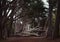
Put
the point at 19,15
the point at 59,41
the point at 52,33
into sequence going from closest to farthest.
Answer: the point at 59,41, the point at 52,33, the point at 19,15

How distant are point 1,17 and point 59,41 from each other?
5113 millimetres

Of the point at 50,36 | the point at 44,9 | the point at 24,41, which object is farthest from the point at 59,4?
the point at 44,9

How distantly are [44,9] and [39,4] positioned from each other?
7.09ft

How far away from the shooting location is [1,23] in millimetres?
13109

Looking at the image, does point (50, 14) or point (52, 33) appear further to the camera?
point (50, 14)

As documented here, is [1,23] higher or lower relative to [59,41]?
higher

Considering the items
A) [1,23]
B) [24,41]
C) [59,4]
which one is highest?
[59,4]

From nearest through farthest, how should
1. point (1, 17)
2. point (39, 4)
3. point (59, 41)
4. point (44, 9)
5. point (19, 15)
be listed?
point (59, 41) < point (1, 17) < point (39, 4) < point (44, 9) < point (19, 15)

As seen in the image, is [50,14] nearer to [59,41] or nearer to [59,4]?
[59,4]

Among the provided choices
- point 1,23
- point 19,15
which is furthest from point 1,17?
point 19,15

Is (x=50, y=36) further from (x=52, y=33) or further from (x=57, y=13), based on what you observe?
(x=57, y=13)

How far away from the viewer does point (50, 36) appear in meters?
12.8

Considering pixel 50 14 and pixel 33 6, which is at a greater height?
pixel 33 6

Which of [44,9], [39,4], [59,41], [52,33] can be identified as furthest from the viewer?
[44,9]
